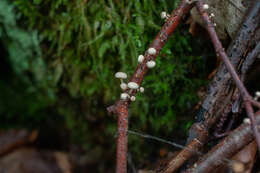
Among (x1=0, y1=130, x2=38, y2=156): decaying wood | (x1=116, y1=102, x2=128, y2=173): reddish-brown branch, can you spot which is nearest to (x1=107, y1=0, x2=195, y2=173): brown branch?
(x1=116, y1=102, x2=128, y2=173): reddish-brown branch

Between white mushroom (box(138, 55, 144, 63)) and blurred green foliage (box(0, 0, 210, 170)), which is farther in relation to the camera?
blurred green foliage (box(0, 0, 210, 170))

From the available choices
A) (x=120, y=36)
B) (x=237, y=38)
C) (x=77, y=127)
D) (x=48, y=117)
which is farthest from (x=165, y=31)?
(x=48, y=117)

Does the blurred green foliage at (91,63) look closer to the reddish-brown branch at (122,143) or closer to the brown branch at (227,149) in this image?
the reddish-brown branch at (122,143)

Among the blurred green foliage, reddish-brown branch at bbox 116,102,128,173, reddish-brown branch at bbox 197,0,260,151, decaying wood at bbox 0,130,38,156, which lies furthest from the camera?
decaying wood at bbox 0,130,38,156

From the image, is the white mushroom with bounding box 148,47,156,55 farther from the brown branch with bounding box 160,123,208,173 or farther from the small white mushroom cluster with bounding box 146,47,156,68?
the brown branch with bounding box 160,123,208,173

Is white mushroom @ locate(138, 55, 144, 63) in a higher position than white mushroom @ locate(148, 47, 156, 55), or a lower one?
lower

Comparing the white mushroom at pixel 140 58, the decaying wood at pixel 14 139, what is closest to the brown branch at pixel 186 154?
the white mushroom at pixel 140 58

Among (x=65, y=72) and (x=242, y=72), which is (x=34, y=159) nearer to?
(x=65, y=72)
